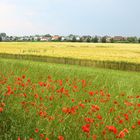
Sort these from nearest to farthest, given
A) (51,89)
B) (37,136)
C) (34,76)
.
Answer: (37,136) < (51,89) < (34,76)

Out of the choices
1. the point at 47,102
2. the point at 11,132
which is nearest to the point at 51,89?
the point at 47,102

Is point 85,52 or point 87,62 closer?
point 87,62

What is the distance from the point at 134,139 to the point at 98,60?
24080mm

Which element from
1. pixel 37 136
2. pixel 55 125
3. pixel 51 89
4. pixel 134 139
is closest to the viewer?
pixel 37 136

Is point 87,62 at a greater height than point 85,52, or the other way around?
point 85,52

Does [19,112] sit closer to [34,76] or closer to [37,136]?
[37,136]

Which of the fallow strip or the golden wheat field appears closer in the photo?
the fallow strip

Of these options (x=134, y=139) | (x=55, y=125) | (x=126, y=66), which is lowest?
(x=126, y=66)

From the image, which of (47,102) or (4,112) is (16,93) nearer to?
(47,102)

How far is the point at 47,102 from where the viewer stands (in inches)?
202

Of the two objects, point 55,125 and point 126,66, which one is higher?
point 55,125

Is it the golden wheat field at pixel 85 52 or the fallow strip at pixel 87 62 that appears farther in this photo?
the golden wheat field at pixel 85 52

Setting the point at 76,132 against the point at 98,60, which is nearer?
the point at 76,132

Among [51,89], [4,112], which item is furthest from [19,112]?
[51,89]
